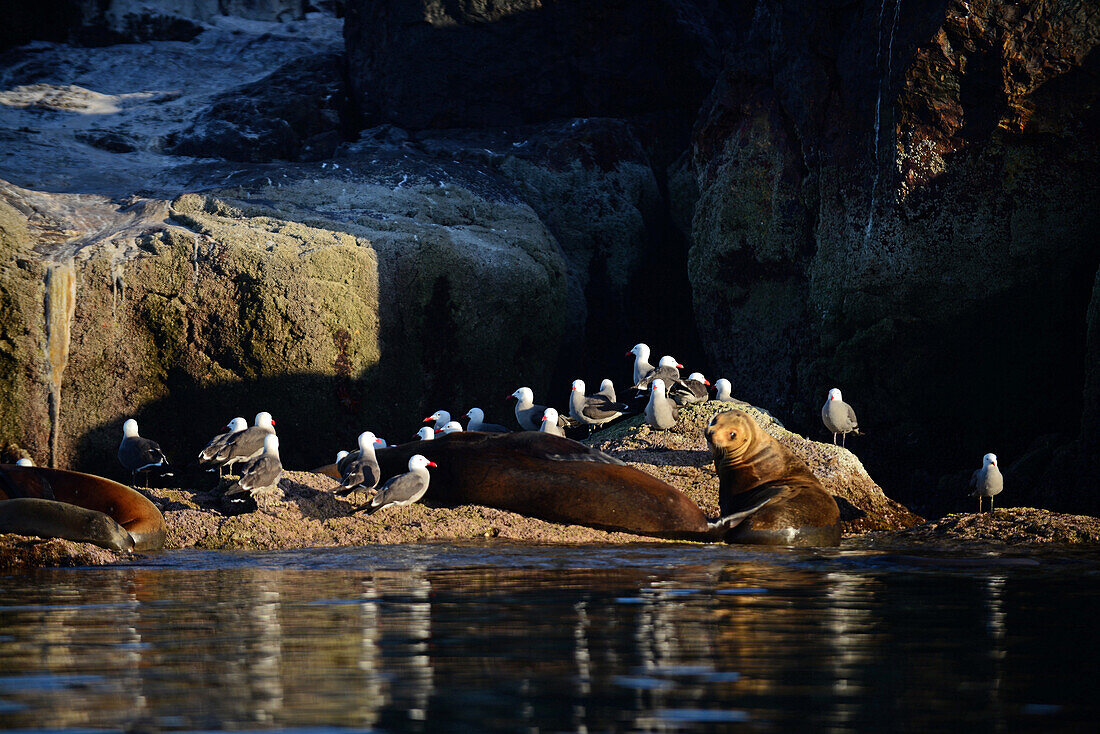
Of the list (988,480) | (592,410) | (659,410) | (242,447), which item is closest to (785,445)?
(659,410)

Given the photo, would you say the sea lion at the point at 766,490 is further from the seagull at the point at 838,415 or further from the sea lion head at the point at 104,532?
the sea lion head at the point at 104,532

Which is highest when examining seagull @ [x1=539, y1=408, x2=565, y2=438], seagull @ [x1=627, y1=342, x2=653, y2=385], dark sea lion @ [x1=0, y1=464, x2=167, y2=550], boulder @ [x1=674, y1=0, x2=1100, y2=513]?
boulder @ [x1=674, y1=0, x2=1100, y2=513]

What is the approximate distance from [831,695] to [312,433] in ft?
34.1

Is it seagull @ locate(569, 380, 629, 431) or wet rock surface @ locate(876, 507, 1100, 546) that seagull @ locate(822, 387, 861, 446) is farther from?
wet rock surface @ locate(876, 507, 1100, 546)

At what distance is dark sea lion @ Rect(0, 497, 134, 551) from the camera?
23.3 feet

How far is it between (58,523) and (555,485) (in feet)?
10.1

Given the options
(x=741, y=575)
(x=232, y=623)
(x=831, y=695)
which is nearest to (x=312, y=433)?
(x=741, y=575)

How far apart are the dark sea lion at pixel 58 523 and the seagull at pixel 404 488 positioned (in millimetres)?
1591

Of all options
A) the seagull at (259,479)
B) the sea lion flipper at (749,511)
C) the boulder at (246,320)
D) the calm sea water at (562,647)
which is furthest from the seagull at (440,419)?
the calm sea water at (562,647)

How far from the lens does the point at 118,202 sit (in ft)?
46.6

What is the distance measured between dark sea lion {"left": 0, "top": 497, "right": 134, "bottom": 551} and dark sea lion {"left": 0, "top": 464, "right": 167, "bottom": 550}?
0.15 meters

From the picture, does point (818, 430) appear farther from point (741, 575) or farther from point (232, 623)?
point (232, 623)

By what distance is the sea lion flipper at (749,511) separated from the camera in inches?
320

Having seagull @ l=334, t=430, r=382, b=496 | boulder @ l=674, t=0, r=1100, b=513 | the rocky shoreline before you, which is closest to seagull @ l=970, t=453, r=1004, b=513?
boulder @ l=674, t=0, r=1100, b=513
